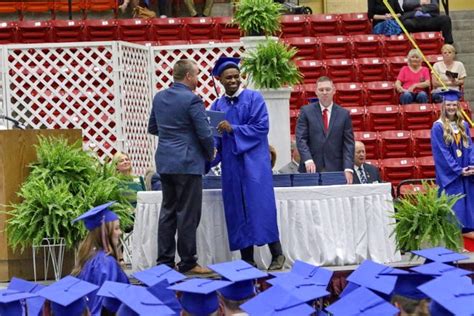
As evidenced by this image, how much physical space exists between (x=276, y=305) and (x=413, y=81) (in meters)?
11.7

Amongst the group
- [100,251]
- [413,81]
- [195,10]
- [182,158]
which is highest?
[195,10]

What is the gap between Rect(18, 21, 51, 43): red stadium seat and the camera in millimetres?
22156

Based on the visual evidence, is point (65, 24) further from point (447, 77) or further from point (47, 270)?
point (47, 270)

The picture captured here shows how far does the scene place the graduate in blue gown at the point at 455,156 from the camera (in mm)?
15594

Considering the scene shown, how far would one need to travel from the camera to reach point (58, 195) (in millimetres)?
13633

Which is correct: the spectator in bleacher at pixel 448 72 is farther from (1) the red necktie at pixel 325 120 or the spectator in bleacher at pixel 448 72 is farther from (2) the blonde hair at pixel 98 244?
(2) the blonde hair at pixel 98 244

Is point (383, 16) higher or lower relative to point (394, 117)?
higher

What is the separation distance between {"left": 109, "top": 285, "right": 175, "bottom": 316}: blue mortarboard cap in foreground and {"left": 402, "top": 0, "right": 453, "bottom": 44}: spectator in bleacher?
1320cm

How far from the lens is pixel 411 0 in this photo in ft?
74.1

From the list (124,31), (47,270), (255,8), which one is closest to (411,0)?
(124,31)

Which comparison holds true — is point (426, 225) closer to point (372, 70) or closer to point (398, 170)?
point (398, 170)

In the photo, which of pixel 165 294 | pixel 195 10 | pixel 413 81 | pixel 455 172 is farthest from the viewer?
pixel 195 10

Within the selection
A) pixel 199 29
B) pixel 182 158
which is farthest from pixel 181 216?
pixel 199 29

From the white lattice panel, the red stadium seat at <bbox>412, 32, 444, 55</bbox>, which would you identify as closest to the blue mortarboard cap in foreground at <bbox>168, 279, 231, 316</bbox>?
the white lattice panel
